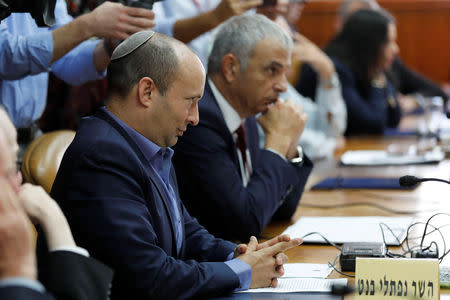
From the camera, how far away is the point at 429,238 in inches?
79.2

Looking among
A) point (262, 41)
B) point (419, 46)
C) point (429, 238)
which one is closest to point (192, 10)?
point (262, 41)

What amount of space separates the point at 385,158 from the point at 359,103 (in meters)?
1.22

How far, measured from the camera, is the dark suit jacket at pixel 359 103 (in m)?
4.51

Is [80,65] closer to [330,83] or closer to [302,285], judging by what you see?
[302,285]

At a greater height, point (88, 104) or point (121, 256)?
point (121, 256)

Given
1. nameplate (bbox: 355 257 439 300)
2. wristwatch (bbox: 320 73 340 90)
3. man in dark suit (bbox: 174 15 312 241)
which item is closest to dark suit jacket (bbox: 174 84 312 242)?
man in dark suit (bbox: 174 15 312 241)

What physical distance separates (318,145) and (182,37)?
1.25 meters

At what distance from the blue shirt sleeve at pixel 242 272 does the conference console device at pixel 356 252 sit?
24cm

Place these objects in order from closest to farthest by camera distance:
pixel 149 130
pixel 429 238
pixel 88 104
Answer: pixel 149 130, pixel 429 238, pixel 88 104

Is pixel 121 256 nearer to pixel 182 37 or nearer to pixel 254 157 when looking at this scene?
pixel 254 157

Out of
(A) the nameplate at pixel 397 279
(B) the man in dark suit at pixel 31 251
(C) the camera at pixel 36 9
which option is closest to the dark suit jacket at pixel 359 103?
(C) the camera at pixel 36 9

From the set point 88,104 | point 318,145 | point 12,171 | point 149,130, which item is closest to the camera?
point 12,171

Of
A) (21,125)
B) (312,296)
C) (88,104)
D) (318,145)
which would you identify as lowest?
(318,145)

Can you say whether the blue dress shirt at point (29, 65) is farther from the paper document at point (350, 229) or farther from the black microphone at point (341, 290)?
the black microphone at point (341, 290)
